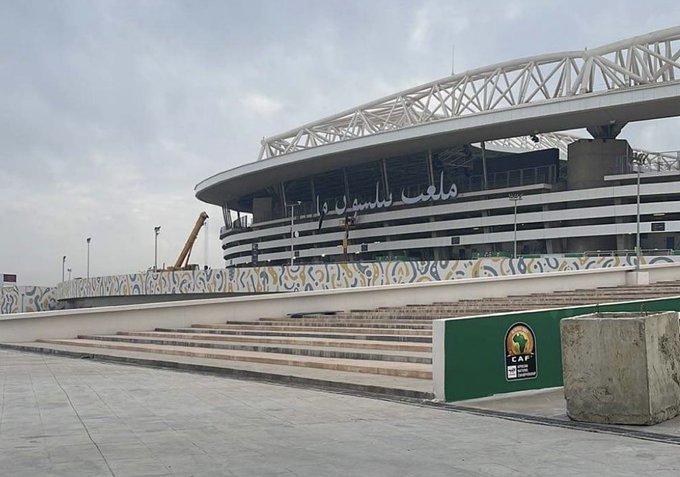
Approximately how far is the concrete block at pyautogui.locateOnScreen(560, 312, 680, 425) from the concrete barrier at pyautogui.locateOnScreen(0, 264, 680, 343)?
56.3 ft

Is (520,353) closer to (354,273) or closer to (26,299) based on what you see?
(354,273)

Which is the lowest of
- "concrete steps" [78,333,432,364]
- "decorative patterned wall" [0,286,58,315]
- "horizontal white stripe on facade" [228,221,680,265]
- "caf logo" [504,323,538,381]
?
"concrete steps" [78,333,432,364]

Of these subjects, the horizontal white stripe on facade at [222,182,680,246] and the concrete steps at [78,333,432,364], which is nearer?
the concrete steps at [78,333,432,364]

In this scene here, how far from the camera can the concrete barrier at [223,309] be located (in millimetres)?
24578

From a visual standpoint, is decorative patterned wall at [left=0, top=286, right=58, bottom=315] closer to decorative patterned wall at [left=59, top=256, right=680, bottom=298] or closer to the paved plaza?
decorative patterned wall at [left=59, top=256, right=680, bottom=298]

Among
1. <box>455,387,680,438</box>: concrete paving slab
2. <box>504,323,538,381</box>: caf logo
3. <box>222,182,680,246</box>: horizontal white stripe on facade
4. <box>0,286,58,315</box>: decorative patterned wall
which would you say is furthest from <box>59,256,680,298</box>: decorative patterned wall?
<box>0,286,58,315</box>: decorative patterned wall

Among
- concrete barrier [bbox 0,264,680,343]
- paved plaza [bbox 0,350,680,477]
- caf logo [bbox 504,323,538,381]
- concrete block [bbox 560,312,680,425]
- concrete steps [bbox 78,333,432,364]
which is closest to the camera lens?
→ paved plaza [bbox 0,350,680,477]

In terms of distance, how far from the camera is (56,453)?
6.61m

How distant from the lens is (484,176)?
74188mm

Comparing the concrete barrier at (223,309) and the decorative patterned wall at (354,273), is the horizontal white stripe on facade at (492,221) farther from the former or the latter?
the concrete barrier at (223,309)

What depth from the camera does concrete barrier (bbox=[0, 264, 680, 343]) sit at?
24.6 meters

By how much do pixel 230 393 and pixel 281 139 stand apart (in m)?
83.9

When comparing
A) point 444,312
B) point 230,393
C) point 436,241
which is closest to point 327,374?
point 230,393

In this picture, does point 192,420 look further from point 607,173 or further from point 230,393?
point 607,173
